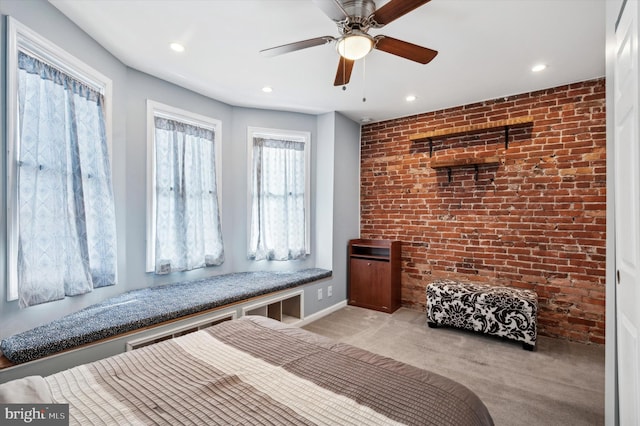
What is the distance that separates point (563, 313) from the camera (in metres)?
3.04

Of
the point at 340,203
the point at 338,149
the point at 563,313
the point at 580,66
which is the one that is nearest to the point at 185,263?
the point at 340,203

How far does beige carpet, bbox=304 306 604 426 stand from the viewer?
1957 mm

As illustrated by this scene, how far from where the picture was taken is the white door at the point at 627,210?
104 centimetres

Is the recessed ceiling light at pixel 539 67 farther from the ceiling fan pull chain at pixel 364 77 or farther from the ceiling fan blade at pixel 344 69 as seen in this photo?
the ceiling fan blade at pixel 344 69

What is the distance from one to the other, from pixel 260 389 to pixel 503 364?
7.75 ft

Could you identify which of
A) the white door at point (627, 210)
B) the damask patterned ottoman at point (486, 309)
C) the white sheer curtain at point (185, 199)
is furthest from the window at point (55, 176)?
the damask patterned ottoman at point (486, 309)

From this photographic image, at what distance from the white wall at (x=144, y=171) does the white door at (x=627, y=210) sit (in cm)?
276

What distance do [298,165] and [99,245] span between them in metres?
2.36

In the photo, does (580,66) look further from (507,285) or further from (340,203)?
(340,203)

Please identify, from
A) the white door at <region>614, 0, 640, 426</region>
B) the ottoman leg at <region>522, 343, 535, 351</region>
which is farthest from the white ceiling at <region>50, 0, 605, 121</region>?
the ottoman leg at <region>522, 343, 535, 351</region>

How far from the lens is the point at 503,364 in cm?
255

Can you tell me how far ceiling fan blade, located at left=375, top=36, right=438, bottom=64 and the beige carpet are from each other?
234 cm

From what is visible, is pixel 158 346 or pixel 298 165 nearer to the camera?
pixel 158 346

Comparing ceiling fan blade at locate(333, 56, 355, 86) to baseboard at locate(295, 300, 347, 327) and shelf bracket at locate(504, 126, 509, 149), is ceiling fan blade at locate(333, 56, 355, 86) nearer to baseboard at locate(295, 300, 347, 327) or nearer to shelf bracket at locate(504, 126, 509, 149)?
shelf bracket at locate(504, 126, 509, 149)
